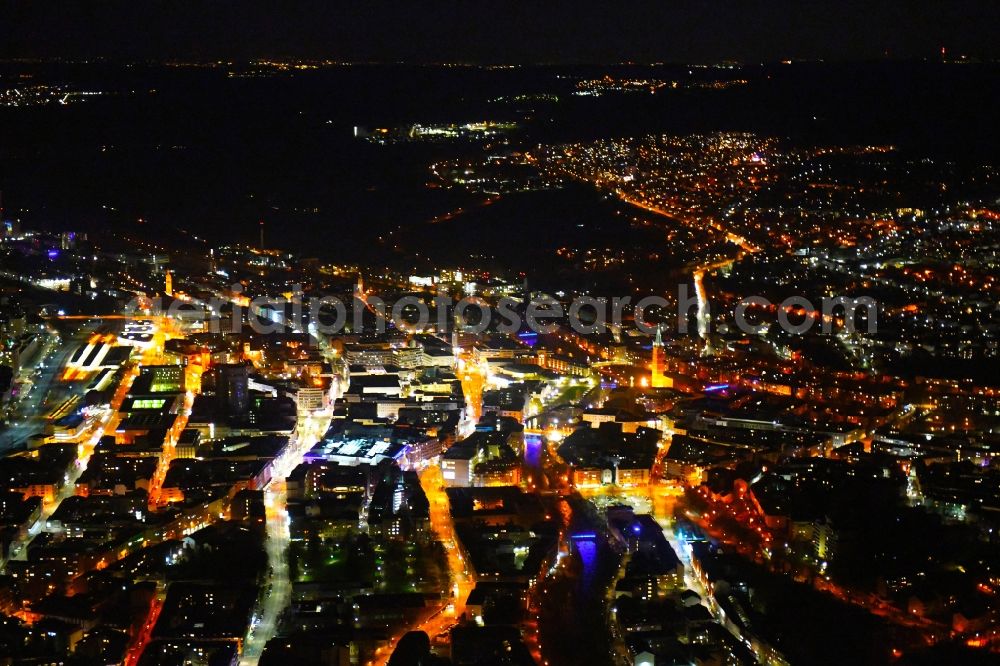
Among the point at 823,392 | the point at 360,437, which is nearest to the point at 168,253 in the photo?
the point at 360,437

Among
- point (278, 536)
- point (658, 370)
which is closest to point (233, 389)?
point (278, 536)

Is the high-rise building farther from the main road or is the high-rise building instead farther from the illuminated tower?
the illuminated tower

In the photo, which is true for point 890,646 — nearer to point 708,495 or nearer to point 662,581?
point 662,581

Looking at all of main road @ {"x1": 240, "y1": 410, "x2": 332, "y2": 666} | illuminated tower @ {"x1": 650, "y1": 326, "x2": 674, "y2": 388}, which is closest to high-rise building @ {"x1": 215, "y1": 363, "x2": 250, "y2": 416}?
main road @ {"x1": 240, "y1": 410, "x2": 332, "y2": 666}

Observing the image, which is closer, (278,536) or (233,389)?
(278,536)

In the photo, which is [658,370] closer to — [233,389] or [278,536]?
[233,389]

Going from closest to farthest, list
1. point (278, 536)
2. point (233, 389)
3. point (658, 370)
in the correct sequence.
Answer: point (278, 536) → point (233, 389) → point (658, 370)

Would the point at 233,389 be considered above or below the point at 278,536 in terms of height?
above

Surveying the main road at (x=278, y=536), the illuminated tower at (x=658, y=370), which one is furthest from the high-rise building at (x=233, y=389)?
the illuminated tower at (x=658, y=370)

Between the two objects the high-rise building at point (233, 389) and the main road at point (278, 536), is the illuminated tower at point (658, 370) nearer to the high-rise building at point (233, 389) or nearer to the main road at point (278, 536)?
the main road at point (278, 536)
